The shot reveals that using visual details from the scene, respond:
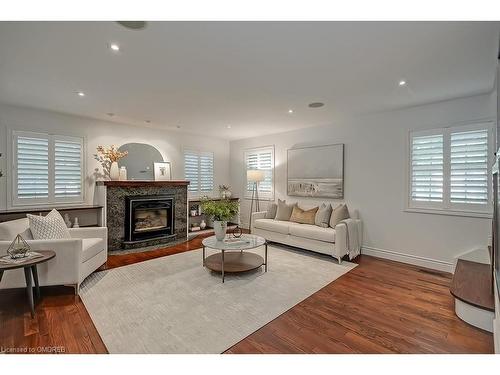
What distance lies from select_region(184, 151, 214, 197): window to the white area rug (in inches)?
100

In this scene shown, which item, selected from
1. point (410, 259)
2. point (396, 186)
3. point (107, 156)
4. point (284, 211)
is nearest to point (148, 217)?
point (107, 156)

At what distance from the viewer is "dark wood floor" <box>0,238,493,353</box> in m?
1.92

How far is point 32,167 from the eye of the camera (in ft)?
13.5

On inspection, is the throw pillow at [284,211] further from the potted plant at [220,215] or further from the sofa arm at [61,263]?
the sofa arm at [61,263]

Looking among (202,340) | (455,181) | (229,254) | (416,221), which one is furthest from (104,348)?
(455,181)

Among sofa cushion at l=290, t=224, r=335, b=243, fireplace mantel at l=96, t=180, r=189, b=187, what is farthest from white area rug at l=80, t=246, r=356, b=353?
fireplace mantel at l=96, t=180, r=189, b=187

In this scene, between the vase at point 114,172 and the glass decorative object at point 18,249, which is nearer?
the glass decorative object at point 18,249

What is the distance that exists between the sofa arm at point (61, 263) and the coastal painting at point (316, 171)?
4034 mm

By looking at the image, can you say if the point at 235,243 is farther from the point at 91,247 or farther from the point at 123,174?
the point at 123,174

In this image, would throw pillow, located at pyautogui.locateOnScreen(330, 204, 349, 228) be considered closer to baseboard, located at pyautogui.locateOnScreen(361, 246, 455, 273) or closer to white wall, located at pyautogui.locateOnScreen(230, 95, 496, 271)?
white wall, located at pyautogui.locateOnScreen(230, 95, 496, 271)

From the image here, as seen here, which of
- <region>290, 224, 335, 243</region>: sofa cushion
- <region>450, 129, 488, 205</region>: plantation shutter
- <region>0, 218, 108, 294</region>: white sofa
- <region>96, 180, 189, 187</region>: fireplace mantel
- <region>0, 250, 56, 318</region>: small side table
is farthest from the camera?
<region>96, 180, 189, 187</region>: fireplace mantel

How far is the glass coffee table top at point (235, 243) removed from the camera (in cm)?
334

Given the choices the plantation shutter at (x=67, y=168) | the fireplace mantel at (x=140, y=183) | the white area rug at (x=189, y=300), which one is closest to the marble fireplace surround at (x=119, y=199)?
the fireplace mantel at (x=140, y=183)

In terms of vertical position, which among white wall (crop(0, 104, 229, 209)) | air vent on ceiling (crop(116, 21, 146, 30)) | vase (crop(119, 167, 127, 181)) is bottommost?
vase (crop(119, 167, 127, 181))
